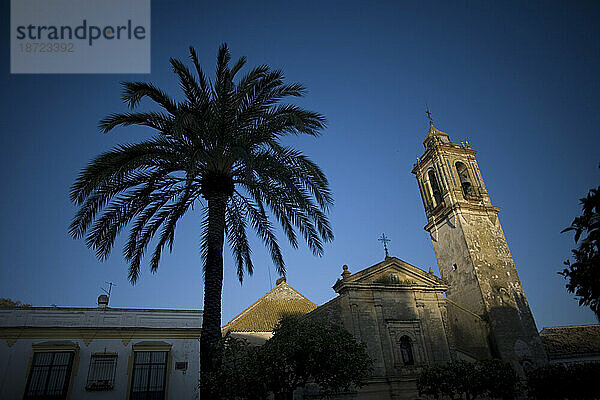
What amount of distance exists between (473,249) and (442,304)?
15.3 ft

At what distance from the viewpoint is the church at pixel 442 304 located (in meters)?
21.8

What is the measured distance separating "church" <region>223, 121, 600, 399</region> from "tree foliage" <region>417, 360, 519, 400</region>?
2.63 m

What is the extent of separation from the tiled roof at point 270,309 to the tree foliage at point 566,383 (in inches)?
545

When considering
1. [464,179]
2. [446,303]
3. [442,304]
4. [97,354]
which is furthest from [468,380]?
[464,179]

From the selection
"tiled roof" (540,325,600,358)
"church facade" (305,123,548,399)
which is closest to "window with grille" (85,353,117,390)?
"church facade" (305,123,548,399)

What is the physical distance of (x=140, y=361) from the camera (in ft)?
44.9

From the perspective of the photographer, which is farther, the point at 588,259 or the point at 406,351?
the point at 406,351

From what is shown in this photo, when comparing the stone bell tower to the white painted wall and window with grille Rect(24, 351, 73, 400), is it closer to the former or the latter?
→ the white painted wall

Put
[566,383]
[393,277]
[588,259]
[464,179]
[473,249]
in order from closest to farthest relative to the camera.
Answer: [588,259], [566,383], [393,277], [473,249], [464,179]

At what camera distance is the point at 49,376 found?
499 inches

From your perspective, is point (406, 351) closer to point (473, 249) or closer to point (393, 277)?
point (393, 277)

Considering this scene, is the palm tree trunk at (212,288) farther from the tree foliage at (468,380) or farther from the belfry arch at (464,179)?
the belfry arch at (464,179)

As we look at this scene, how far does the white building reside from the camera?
12570 millimetres

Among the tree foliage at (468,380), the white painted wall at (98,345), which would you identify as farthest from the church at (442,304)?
the white painted wall at (98,345)
